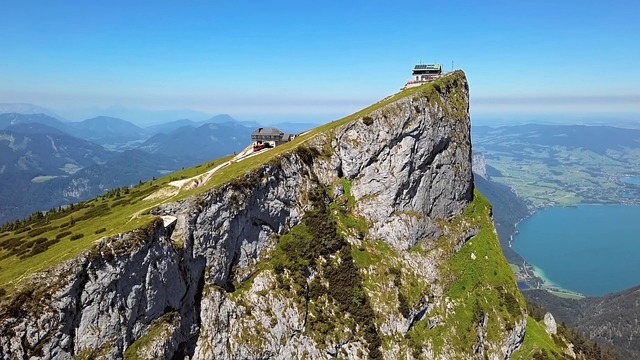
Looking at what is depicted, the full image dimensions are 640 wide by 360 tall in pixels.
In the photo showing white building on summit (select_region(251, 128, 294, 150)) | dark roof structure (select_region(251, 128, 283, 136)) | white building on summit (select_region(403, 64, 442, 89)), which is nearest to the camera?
white building on summit (select_region(251, 128, 294, 150))

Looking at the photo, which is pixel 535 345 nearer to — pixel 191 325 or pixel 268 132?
pixel 191 325

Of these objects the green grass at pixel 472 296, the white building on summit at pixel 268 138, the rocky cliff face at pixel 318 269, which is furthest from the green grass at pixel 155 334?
the white building on summit at pixel 268 138

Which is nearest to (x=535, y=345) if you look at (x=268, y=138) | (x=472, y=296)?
(x=472, y=296)

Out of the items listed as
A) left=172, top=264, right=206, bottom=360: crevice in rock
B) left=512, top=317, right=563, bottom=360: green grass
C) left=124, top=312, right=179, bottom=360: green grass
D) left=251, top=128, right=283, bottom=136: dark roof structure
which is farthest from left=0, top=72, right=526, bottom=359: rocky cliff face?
left=251, top=128, right=283, bottom=136: dark roof structure

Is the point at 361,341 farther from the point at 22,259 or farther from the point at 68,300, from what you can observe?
the point at 22,259

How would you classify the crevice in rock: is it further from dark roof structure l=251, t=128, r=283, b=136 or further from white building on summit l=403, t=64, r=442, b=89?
white building on summit l=403, t=64, r=442, b=89

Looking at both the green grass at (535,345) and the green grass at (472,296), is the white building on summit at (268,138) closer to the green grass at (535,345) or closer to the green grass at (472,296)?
the green grass at (472,296)

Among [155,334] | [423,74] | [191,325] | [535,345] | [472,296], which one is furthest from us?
[423,74]

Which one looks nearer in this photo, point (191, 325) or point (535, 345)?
point (191, 325)

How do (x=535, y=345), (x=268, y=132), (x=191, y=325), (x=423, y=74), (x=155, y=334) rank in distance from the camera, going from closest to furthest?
(x=155, y=334), (x=191, y=325), (x=535, y=345), (x=268, y=132), (x=423, y=74)
